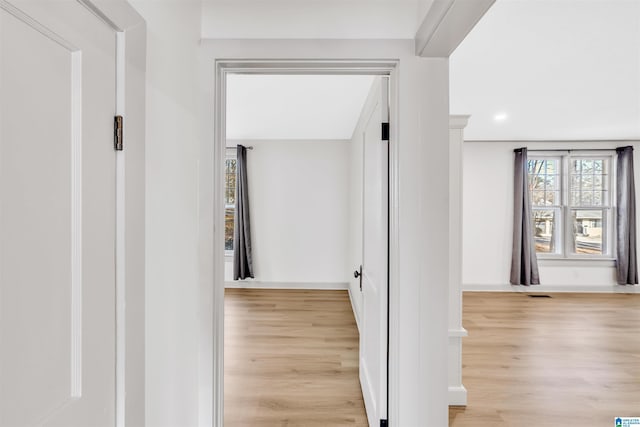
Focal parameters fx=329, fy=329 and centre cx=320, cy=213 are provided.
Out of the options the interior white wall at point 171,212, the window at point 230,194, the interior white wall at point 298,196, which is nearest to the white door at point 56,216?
the interior white wall at point 171,212

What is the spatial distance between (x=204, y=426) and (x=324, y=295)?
3639mm

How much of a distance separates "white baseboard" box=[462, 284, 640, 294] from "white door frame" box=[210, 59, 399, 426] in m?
4.55

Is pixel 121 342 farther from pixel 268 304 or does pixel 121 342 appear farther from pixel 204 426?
pixel 268 304

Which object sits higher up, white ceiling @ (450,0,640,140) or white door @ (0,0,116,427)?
white ceiling @ (450,0,640,140)

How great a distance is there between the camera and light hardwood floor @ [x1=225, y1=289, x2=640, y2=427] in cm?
218

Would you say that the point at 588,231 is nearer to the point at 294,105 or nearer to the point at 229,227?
Result: the point at 294,105

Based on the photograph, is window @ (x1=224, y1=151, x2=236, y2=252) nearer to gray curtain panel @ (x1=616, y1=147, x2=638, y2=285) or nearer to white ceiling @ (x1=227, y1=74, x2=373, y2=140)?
white ceiling @ (x1=227, y1=74, x2=373, y2=140)

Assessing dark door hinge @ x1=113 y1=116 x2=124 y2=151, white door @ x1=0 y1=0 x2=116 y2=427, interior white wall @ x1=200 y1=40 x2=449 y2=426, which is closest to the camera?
white door @ x1=0 y1=0 x2=116 y2=427

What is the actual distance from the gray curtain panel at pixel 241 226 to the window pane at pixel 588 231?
212 inches

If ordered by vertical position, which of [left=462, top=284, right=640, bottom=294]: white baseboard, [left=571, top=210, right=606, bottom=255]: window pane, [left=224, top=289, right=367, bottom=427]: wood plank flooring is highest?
[left=571, top=210, right=606, bottom=255]: window pane

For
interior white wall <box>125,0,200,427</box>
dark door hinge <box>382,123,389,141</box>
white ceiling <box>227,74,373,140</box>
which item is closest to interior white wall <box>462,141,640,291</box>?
white ceiling <box>227,74,373,140</box>

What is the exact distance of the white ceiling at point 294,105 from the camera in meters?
2.73

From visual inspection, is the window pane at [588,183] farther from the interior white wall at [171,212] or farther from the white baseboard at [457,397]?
the interior white wall at [171,212]

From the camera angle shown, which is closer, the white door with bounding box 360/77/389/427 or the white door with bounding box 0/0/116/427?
the white door with bounding box 0/0/116/427
